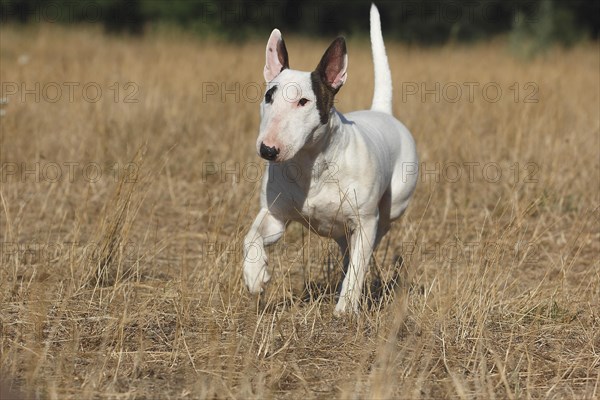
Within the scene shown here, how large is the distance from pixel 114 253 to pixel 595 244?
3.68 meters

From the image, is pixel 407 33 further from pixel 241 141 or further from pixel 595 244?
pixel 595 244

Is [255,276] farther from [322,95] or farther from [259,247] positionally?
[322,95]

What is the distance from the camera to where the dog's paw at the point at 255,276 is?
15.5 ft

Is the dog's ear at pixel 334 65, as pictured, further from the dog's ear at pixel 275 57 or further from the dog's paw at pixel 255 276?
the dog's paw at pixel 255 276

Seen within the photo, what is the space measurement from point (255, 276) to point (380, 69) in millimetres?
2063

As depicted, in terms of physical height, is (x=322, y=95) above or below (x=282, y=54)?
below

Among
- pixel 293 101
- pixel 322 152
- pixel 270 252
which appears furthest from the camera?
pixel 270 252

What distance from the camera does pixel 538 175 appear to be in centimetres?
825

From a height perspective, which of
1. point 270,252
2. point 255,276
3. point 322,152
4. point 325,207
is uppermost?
point 322,152

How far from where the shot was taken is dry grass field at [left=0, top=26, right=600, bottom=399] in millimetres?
4105

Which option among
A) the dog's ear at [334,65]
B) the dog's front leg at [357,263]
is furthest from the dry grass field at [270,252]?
the dog's ear at [334,65]

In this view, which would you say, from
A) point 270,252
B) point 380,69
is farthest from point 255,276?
point 380,69

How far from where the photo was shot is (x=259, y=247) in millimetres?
4793

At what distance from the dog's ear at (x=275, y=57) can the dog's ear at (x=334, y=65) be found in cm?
20
